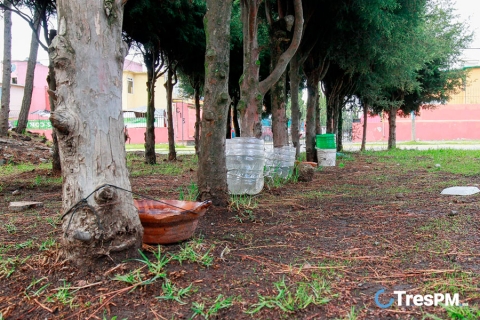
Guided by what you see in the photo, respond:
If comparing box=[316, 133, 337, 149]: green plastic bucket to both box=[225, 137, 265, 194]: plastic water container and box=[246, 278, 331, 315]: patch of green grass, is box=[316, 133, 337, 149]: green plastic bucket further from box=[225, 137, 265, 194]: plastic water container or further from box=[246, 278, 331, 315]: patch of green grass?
box=[246, 278, 331, 315]: patch of green grass

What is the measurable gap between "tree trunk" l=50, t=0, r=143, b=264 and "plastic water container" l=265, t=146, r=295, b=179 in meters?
4.73

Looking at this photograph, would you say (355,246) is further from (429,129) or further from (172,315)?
(429,129)

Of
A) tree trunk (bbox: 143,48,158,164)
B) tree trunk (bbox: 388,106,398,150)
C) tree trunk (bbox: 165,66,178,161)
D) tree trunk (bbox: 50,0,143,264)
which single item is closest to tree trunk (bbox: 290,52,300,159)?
tree trunk (bbox: 165,66,178,161)

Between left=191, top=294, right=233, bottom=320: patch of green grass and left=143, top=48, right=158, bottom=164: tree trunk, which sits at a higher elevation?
left=143, top=48, right=158, bottom=164: tree trunk

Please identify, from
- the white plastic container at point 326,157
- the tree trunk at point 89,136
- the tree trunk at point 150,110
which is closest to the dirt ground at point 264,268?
the tree trunk at point 89,136

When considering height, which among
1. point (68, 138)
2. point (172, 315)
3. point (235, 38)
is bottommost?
point (172, 315)

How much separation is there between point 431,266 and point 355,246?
656mm

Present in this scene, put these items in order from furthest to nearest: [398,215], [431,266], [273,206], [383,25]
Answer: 1. [383,25]
2. [273,206]
3. [398,215]
4. [431,266]

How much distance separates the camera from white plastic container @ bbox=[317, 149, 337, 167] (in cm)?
1120

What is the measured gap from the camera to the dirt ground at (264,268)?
6.97 feet

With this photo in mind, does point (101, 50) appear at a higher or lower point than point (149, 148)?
higher

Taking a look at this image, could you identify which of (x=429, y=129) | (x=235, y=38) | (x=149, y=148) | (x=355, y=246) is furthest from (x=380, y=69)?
(x=429, y=129)

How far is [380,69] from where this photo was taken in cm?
1271

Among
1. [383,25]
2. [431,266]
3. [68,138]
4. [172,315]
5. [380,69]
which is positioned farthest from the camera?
[380,69]
